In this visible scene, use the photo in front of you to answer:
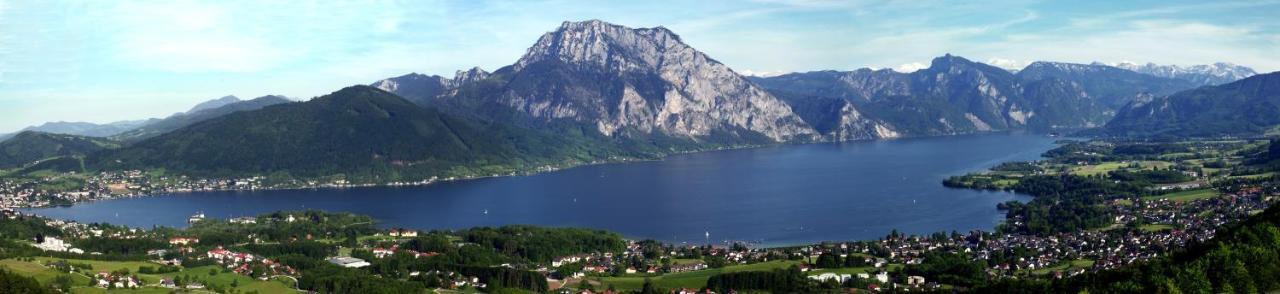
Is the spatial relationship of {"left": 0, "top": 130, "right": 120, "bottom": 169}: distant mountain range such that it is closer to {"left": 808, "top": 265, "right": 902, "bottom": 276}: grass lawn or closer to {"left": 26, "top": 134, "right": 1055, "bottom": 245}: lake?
{"left": 26, "top": 134, "right": 1055, "bottom": 245}: lake

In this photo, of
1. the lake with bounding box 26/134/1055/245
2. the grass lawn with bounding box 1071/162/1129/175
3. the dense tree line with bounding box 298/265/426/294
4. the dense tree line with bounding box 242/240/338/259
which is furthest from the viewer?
the grass lawn with bounding box 1071/162/1129/175

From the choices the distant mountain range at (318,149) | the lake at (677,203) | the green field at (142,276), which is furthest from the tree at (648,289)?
the distant mountain range at (318,149)

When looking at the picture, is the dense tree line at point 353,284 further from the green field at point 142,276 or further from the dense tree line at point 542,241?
the dense tree line at point 542,241

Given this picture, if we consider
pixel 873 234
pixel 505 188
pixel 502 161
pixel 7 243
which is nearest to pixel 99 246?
pixel 7 243

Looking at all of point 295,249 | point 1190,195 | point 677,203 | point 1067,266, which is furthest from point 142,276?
point 1190,195

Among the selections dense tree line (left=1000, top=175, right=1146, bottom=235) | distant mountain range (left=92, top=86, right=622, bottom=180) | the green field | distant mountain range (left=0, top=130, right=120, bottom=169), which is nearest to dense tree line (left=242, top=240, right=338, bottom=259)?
the green field

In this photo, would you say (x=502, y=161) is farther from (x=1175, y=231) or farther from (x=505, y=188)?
(x=1175, y=231)
